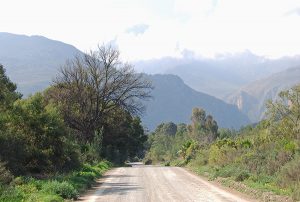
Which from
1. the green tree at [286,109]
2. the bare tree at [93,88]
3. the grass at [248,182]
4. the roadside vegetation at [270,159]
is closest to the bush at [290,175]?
the roadside vegetation at [270,159]

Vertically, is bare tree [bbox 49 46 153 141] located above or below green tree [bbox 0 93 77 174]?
above

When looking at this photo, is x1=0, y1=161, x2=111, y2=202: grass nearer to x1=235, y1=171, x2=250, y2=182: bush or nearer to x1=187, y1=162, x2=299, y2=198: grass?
x1=187, y1=162, x2=299, y2=198: grass

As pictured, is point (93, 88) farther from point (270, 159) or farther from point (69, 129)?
point (270, 159)

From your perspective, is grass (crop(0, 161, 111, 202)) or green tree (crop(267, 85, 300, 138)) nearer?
Result: grass (crop(0, 161, 111, 202))

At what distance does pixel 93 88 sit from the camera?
171ft

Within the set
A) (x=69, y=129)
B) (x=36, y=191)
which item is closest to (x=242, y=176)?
(x=36, y=191)

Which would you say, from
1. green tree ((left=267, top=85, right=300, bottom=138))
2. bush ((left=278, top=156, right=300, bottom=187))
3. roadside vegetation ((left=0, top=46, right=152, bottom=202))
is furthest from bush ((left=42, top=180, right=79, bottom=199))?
green tree ((left=267, top=85, right=300, bottom=138))

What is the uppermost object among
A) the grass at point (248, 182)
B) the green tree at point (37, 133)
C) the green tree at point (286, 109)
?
the green tree at point (286, 109)

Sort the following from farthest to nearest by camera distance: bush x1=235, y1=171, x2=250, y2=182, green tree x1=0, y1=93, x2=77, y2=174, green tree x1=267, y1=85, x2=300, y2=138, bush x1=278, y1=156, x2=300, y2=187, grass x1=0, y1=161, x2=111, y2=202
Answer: green tree x1=267, y1=85, x2=300, y2=138 → bush x1=235, y1=171, x2=250, y2=182 → green tree x1=0, y1=93, x2=77, y2=174 → bush x1=278, y1=156, x2=300, y2=187 → grass x1=0, y1=161, x2=111, y2=202

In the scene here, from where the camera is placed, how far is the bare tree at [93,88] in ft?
170

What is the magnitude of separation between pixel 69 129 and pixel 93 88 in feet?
58.6

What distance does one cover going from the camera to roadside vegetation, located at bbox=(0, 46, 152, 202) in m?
19.9

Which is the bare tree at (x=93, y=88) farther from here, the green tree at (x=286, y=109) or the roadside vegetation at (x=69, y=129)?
the green tree at (x=286, y=109)

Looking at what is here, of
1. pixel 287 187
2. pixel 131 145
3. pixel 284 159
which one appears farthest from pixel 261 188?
pixel 131 145
